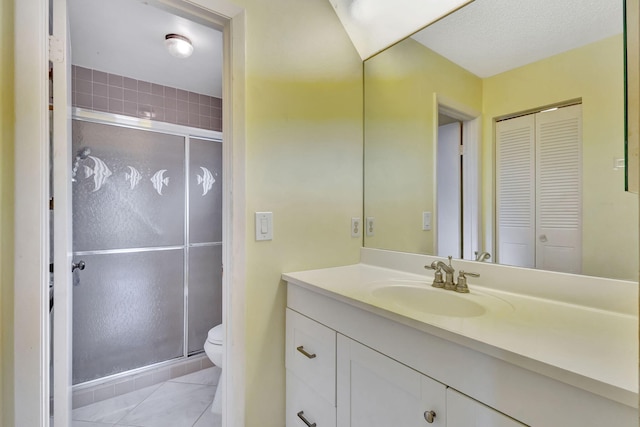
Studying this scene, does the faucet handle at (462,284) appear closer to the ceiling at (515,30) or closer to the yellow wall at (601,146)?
the yellow wall at (601,146)

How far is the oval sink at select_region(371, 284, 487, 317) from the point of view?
103 centimetres

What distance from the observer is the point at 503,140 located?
114 centimetres

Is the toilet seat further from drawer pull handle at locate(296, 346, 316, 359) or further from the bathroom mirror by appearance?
the bathroom mirror

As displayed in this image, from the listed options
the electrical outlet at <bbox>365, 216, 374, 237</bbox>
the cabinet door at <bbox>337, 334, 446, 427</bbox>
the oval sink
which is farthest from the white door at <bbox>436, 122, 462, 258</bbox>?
the cabinet door at <bbox>337, 334, 446, 427</bbox>

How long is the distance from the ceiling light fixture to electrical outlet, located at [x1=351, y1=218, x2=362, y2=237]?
4.77 feet

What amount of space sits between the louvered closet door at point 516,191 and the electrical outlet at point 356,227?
676 millimetres

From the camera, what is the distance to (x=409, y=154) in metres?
1.52

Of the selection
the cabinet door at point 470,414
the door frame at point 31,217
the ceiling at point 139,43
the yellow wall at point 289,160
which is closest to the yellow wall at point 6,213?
the door frame at point 31,217

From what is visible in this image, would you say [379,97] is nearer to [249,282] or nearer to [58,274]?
[249,282]

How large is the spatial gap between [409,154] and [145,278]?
2.06 meters

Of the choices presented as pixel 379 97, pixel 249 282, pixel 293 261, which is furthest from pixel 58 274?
pixel 379 97

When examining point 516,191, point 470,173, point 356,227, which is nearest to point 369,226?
point 356,227

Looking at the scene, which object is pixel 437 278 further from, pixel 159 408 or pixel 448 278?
pixel 159 408

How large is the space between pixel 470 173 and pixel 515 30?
0.57 m
